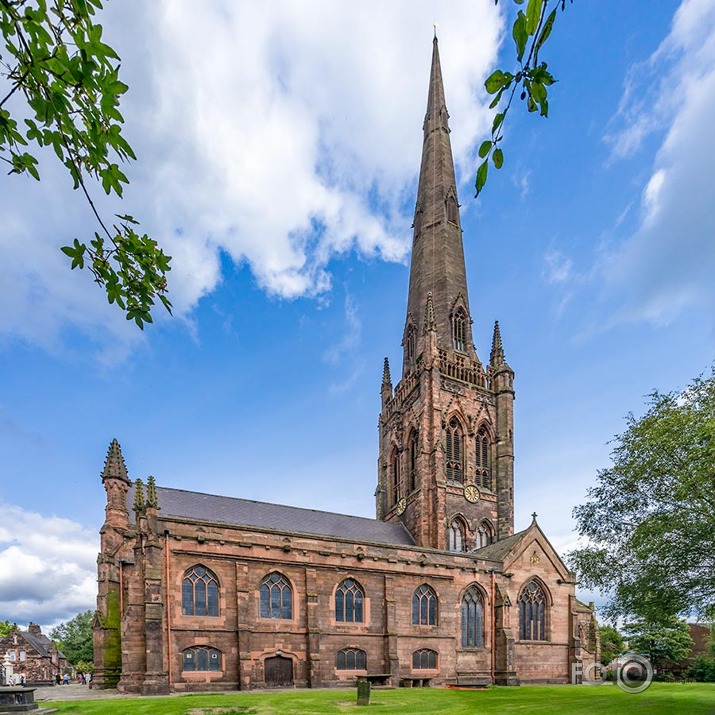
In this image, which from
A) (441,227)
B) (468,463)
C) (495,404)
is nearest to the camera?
(468,463)

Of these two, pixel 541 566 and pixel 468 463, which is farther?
pixel 468 463

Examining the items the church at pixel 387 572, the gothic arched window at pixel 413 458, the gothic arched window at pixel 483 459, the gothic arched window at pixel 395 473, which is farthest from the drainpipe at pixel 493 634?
the gothic arched window at pixel 395 473

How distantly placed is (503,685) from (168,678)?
21.0m

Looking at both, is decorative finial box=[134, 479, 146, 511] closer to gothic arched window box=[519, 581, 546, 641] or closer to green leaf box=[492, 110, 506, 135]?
gothic arched window box=[519, 581, 546, 641]

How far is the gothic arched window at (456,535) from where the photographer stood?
43.1 meters

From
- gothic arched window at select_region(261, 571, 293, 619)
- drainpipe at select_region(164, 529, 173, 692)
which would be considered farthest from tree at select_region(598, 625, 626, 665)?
drainpipe at select_region(164, 529, 173, 692)

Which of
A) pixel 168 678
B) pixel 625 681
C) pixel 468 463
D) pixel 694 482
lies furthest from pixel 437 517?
pixel 694 482

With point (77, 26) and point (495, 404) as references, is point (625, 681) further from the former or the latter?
point (77, 26)

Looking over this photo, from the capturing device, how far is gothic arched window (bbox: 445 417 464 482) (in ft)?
150

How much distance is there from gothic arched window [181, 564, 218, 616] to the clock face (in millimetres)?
23042

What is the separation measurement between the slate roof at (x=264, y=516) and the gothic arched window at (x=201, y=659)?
6.55 metres

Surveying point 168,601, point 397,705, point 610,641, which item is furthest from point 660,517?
point 610,641

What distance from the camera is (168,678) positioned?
84.9ft

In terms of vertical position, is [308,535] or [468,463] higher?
[468,463]
